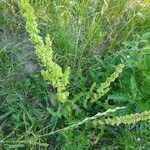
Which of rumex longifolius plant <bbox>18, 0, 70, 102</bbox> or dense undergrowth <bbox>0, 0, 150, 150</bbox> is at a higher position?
rumex longifolius plant <bbox>18, 0, 70, 102</bbox>

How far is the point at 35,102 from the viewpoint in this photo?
234cm

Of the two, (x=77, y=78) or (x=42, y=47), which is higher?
(x=42, y=47)

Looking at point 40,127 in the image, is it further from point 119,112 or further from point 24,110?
point 119,112

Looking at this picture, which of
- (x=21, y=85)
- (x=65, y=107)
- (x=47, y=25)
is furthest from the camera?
(x=47, y=25)

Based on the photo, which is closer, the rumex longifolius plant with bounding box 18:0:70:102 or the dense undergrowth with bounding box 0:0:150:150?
the rumex longifolius plant with bounding box 18:0:70:102

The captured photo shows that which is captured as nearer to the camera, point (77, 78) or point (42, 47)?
point (42, 47)

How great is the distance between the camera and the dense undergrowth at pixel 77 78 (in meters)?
2.19

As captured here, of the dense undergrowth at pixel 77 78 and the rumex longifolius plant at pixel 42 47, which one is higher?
the rumex longifolius plant at pixel 42 47

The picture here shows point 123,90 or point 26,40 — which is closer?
point 123,90

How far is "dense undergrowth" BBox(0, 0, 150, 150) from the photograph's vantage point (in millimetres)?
2188

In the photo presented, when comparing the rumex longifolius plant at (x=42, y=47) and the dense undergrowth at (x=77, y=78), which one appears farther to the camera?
the dense undergrowth at (x=77, y=78)

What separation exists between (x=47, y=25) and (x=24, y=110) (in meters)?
0.58

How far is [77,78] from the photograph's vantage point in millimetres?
2361

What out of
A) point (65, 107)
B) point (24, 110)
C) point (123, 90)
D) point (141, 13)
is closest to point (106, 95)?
point (123, 90)
